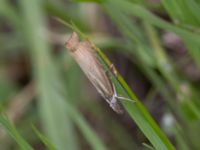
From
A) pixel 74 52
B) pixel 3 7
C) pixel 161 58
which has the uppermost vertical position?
pixel 3 7

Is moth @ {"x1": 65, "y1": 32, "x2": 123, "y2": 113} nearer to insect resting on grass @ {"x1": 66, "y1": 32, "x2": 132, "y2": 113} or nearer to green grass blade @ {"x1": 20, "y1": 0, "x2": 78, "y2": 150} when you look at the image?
insect resting on grass @ {"x1": 66, "y1": 32, "x2": 132, "y2": 113}

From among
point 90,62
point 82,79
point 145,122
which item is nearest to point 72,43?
point 90,62

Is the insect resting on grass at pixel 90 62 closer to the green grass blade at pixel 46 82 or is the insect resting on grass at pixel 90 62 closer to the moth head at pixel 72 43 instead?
the moth head at pixel 72 43

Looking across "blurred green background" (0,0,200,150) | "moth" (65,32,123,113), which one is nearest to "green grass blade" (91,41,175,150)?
"moth" (65,32,123,113)

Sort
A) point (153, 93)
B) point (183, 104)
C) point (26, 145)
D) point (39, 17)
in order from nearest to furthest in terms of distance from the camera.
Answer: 1. point (26, 145)
2. point (183, 104)
3. point (153, 93)
4. point (39, 17)

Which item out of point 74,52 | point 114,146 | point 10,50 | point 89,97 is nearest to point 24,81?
point 10,50

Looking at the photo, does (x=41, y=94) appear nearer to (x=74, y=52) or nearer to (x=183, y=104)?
(x=183, y=104)

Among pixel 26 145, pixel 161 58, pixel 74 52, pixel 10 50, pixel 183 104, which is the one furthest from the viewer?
pixel 10 50

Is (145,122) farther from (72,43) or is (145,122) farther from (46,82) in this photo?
(46,82)
